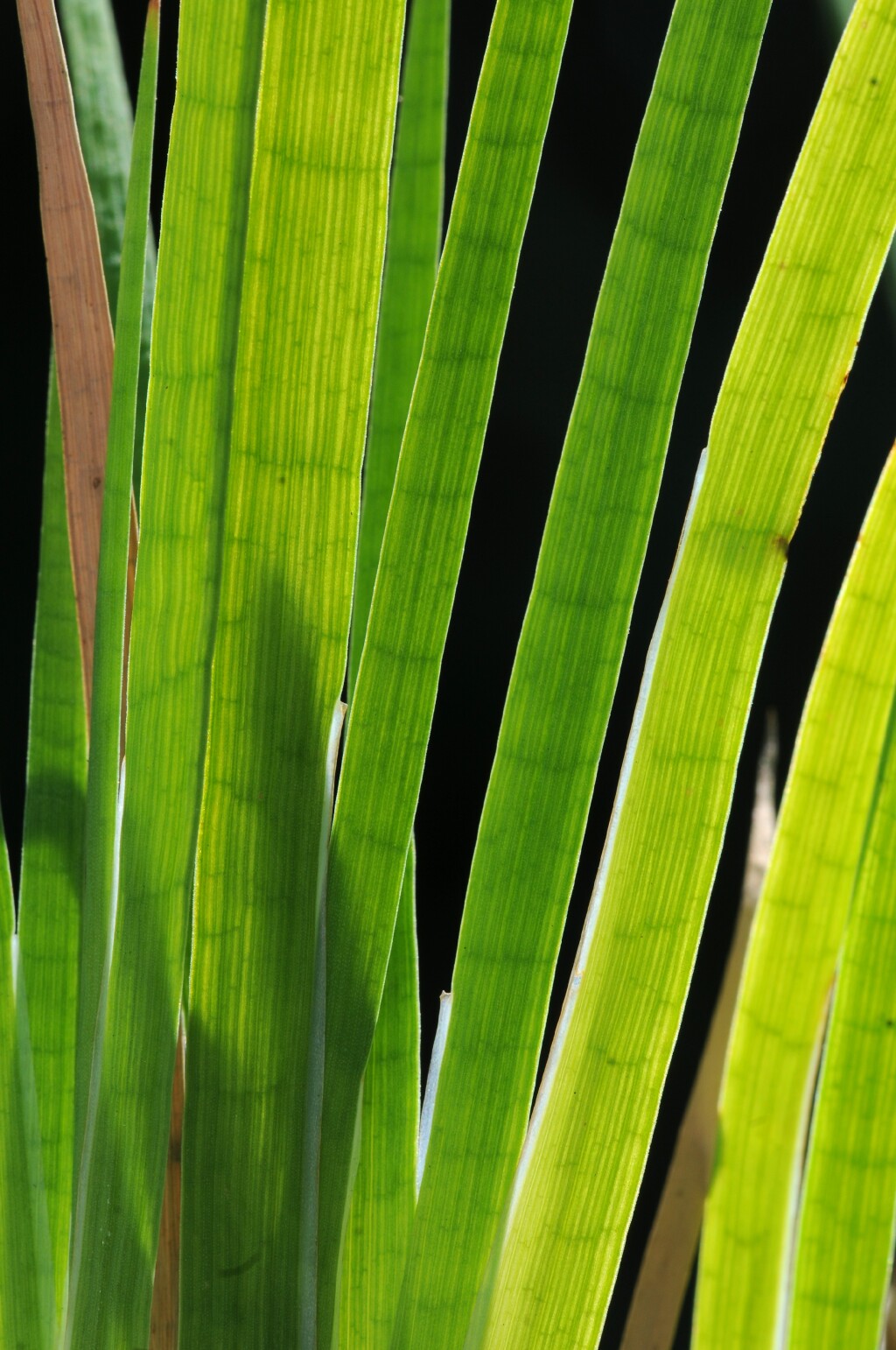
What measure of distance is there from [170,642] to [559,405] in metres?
0.49

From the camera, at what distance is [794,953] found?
0.60ft

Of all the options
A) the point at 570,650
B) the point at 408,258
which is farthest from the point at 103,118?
the point at 570,650

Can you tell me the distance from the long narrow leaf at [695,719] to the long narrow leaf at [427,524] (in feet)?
0.13

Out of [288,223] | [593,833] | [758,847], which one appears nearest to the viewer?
[288,223]

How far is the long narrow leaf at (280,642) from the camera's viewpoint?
0.54 ft

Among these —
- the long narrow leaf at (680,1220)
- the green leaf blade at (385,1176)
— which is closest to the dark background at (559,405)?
the long narrow leaf at (680,1220)

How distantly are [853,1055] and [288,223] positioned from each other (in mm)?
168

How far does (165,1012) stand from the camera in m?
0.20

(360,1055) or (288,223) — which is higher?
(288,223)

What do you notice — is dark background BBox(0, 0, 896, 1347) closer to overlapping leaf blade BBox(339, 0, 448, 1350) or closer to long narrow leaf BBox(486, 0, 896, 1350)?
overlapping leaf blade BBox(339, 0, 448, 1350)

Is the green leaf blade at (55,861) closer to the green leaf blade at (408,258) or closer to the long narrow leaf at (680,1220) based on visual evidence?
the green leaf blade at (408,258)

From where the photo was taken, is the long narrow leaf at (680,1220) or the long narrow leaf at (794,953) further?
the long narrow leaf at (680,1220)

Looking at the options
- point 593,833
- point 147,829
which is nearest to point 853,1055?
point 147,829

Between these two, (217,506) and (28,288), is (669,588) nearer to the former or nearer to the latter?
(217,506)
